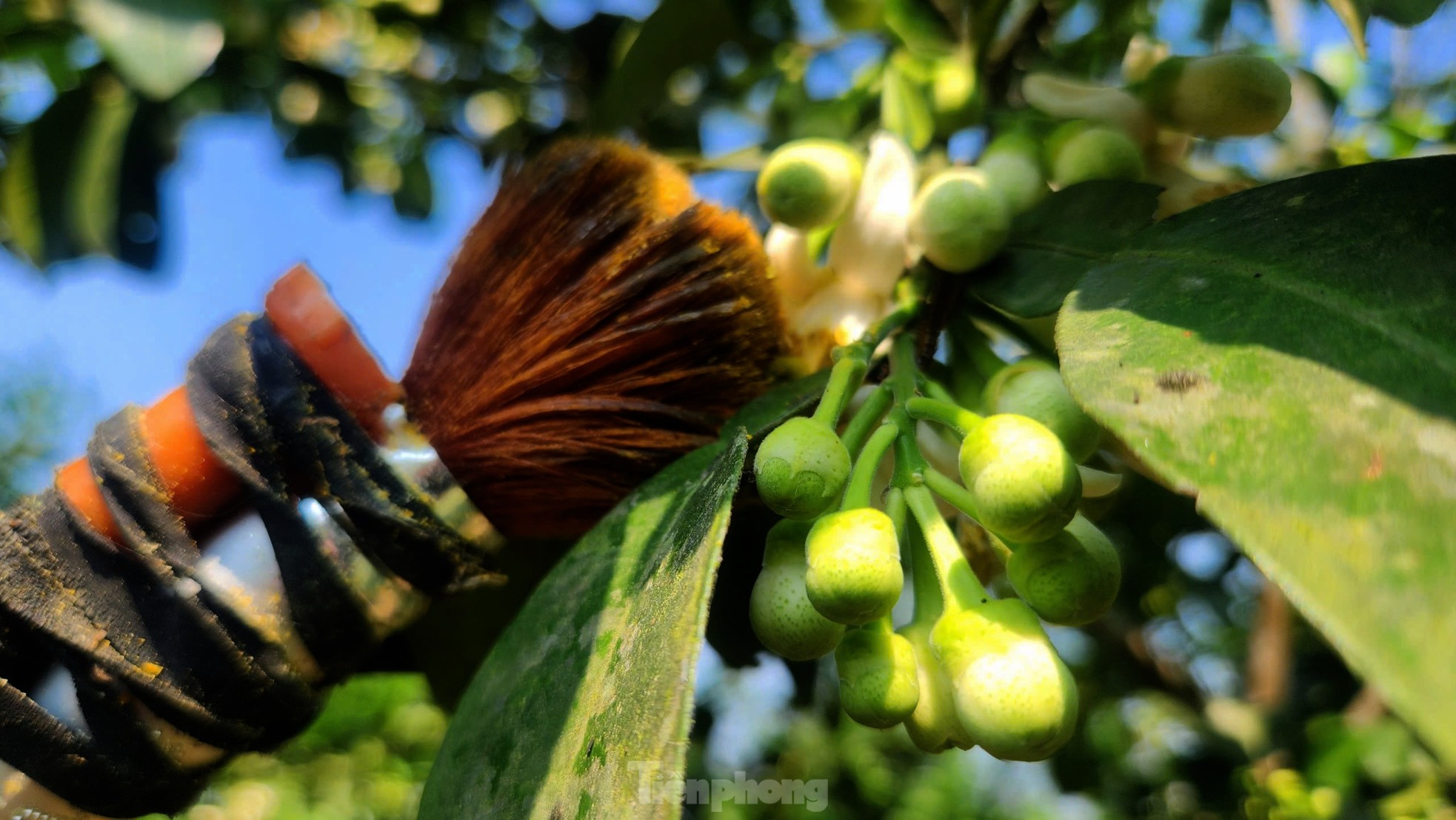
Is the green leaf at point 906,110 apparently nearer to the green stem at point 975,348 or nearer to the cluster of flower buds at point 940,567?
the green stem at point 975,348

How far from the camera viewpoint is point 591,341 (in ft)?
2.25

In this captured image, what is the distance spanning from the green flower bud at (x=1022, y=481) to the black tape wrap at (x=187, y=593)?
14.5 inches

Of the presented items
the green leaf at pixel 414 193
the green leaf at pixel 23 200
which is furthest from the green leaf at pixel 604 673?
the green leaf at pixel 414 193

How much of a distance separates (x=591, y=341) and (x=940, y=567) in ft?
0.94

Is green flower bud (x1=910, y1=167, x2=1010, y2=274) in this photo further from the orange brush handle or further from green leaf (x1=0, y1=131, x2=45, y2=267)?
green leaf (x1=0, y1=131, x2=45, y2=267)

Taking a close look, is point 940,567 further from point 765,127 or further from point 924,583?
point 765,127

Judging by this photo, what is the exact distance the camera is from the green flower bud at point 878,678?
1.61 ft

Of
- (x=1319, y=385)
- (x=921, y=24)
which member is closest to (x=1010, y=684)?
(x=1319, y=385)

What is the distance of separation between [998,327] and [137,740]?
0.61 meters

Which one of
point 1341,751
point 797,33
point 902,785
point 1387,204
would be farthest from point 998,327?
point 902,785

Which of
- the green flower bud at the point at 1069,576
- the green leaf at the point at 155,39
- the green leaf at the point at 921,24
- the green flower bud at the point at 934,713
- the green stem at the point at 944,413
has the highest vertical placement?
the green leaf at the point at 155,39

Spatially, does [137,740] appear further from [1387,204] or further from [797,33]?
[797,33]

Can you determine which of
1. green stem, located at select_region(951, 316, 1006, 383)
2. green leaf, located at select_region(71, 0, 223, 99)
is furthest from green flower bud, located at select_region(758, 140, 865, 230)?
green leaf, located at select_region(71, 0, 223, 99)

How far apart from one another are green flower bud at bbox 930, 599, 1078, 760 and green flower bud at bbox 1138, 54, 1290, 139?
0.45 m
